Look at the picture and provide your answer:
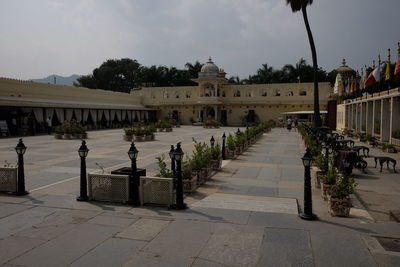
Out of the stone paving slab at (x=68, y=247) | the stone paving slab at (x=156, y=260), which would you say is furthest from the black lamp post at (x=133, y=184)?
the stone paving slab at (x=156, y=260)

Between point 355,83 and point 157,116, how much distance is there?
111 feet

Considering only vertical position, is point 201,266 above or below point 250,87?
below

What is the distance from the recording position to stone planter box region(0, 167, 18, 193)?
8.52 metres

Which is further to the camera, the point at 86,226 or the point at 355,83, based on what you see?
the point at 355,83

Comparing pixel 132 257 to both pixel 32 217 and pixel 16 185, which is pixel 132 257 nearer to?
pixel 32 217

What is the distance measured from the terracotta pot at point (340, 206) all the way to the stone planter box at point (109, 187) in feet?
14.1

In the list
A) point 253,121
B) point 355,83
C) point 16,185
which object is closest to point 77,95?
point 253,121

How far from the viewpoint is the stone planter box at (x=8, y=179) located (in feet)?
27.9

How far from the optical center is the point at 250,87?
52031mm

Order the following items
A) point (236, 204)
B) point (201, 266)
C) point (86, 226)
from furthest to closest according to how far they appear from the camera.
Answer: point (236, 204) < point (86, 226) < point (201, 266)

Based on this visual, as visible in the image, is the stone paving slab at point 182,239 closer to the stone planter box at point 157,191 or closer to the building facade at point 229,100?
the stone planter box at point 157,191

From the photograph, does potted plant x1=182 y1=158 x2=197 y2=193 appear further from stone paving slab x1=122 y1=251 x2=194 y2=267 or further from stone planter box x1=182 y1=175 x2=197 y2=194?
stone paving slab x1=122 y1=251 x2=194 y2=267

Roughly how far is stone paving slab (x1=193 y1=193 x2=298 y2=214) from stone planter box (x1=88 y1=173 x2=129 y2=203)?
5.23 feet

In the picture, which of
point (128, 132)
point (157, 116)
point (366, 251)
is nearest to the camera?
point (366, 251)
